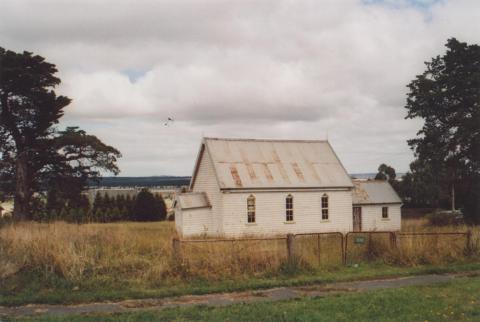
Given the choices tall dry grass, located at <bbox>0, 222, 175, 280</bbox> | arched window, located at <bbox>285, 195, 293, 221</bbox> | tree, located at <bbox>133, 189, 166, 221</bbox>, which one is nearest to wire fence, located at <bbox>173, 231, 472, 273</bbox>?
tall dry grass, located at <bbox>0, 222, 175, 280</bbox>

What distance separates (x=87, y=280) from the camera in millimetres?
12680

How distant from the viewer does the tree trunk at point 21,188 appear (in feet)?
114

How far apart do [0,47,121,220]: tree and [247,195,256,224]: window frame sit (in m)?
13.1

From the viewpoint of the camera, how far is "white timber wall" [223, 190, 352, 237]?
29.6 metres

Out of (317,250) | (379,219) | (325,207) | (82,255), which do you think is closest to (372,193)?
(379,219)

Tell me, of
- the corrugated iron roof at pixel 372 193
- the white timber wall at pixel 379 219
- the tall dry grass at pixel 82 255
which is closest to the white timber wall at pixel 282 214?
the corrugated iron roof at pixel 372 193

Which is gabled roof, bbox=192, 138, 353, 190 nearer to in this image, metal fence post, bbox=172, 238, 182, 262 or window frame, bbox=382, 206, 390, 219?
window frame, bbox=382, 206, 390, 219

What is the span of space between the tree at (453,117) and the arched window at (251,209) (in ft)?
53.1

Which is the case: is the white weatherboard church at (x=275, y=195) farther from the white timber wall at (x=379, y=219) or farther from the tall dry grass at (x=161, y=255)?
the tall dry grass at (x=161, y=255)

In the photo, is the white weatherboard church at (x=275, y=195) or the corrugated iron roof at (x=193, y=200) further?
the white weatherboard church at (x=275, y=195)

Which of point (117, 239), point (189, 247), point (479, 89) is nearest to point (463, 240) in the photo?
point (189, 247)

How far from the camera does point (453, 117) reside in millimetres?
36406

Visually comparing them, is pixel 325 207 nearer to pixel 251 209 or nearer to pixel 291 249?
pixel 251 209

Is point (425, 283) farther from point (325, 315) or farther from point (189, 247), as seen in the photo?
point (189, 247)
